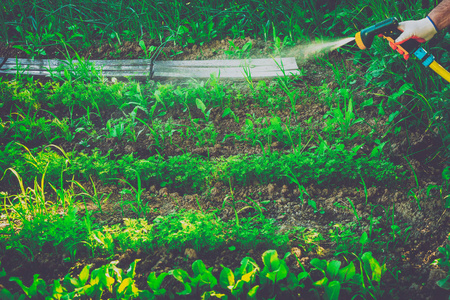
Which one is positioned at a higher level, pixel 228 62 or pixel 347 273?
pixel 228 62

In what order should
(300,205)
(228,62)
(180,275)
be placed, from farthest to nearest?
(228,62)
(300,205)
(180,275)

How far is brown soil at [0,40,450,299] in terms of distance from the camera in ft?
6.88

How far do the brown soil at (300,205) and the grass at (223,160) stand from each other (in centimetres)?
2

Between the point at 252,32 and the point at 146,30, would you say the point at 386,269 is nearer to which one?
the point at 252,32

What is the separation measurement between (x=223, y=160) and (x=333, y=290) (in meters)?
1.30

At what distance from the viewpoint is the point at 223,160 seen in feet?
9.08

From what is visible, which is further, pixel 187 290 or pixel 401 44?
pixel 401 44

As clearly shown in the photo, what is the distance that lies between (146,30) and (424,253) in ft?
12.4

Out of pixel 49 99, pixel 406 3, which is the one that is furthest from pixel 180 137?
pixel 406 3

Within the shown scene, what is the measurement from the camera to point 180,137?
3.19m

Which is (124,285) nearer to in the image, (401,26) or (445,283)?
(445,283)

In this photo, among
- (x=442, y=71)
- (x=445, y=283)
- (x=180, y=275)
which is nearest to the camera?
(x=445, y=283)

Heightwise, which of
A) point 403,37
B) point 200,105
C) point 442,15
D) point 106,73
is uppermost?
point 442,15

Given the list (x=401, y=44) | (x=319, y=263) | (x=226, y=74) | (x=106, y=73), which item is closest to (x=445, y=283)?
(x=319, y=263)
